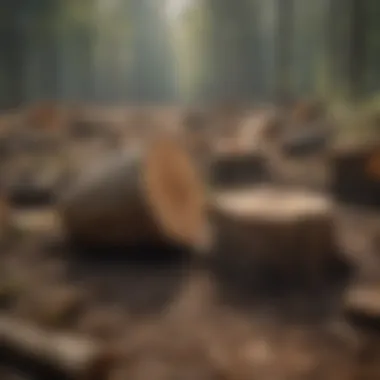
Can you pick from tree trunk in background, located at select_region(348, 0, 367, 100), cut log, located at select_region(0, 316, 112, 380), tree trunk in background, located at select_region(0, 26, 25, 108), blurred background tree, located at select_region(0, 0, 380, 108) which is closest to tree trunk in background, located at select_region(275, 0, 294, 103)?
blurred background tree, located at select_region(0, 0, 380, 108)

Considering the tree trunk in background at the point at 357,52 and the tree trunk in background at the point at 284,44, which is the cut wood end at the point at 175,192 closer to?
the tree trunk in background at the point at 284,44

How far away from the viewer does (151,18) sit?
2029mm

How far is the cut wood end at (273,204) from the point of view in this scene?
214 cm

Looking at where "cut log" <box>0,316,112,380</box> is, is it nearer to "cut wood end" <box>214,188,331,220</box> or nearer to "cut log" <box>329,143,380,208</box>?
"cut wood end" <box>214,188,331,220</box>

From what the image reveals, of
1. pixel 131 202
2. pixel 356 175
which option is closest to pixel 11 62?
pixel 131 202

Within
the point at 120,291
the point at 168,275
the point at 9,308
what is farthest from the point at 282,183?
the point at 9,308

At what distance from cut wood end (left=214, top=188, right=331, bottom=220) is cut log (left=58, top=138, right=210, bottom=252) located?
0.63ft

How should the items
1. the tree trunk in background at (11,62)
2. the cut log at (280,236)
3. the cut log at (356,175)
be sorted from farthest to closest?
the cut log at (356,175) < the cut log at (280,236) < the tree trunk in background at (11,62)

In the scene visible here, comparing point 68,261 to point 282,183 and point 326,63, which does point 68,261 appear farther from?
point 326,63

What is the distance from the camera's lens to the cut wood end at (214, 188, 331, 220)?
2137mm

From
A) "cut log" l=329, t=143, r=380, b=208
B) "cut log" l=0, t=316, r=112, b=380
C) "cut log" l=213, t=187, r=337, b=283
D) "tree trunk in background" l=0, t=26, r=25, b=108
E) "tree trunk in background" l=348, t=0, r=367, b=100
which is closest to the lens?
"cut log" l=0, t=316, r=112, b=380

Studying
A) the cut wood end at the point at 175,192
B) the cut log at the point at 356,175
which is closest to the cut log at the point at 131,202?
the cut wood end at the point at 175,192

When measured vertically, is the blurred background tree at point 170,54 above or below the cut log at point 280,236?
above

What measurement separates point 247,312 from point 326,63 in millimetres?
1013
